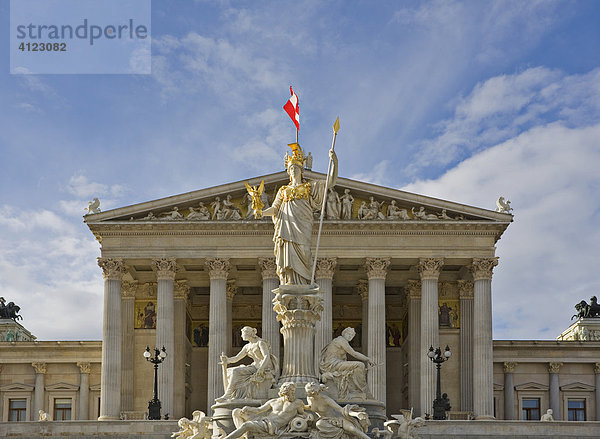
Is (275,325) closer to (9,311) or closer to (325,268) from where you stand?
(325,268)

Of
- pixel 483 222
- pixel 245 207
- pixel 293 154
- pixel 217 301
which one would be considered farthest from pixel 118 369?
pixel 293 154

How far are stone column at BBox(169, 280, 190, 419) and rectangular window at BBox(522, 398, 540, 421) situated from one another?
23.3 meters

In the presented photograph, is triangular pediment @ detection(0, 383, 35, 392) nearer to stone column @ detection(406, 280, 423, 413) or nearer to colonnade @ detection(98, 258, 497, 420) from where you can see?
colonnade @ detection(98, 258, 497, 420)

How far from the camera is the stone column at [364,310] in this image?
68938 millimetres

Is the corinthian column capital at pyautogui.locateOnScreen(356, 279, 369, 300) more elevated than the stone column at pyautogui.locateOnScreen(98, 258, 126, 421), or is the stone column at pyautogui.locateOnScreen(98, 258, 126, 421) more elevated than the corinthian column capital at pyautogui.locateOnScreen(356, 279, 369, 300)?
the corinthian column capital at pyautogui.locateOnScreen(356, 279, 369, 300)

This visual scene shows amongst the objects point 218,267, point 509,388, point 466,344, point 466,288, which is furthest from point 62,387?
point 509,388

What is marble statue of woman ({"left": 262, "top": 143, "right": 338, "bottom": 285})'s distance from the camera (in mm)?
25500

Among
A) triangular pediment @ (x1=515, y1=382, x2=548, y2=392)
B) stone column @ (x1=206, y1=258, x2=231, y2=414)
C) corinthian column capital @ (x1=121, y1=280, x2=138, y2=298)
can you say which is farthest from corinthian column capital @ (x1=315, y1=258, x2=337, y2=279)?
triangular pediment @ (x1=515, y1=382, x2=548, y2=392)

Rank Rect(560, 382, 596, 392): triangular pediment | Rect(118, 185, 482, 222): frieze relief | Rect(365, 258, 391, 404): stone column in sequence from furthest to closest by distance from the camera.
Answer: Rect(560, 382, 596, 392): triangular pediment
Rect(118, 185, 482, 222): frieze relief
Rect(365, 258, 391, 404): stone column

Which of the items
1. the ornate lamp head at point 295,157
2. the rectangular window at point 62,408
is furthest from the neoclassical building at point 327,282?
the ornate lamp head at point 295,157

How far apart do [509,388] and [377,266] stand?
1533 cm

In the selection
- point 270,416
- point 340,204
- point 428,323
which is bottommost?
point 270,416

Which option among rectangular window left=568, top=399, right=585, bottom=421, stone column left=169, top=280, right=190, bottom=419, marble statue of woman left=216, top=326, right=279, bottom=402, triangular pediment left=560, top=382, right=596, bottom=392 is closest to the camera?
→ marble statue of woman left=216, top=326, right=279, bottom=402

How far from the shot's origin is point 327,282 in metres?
67.9
